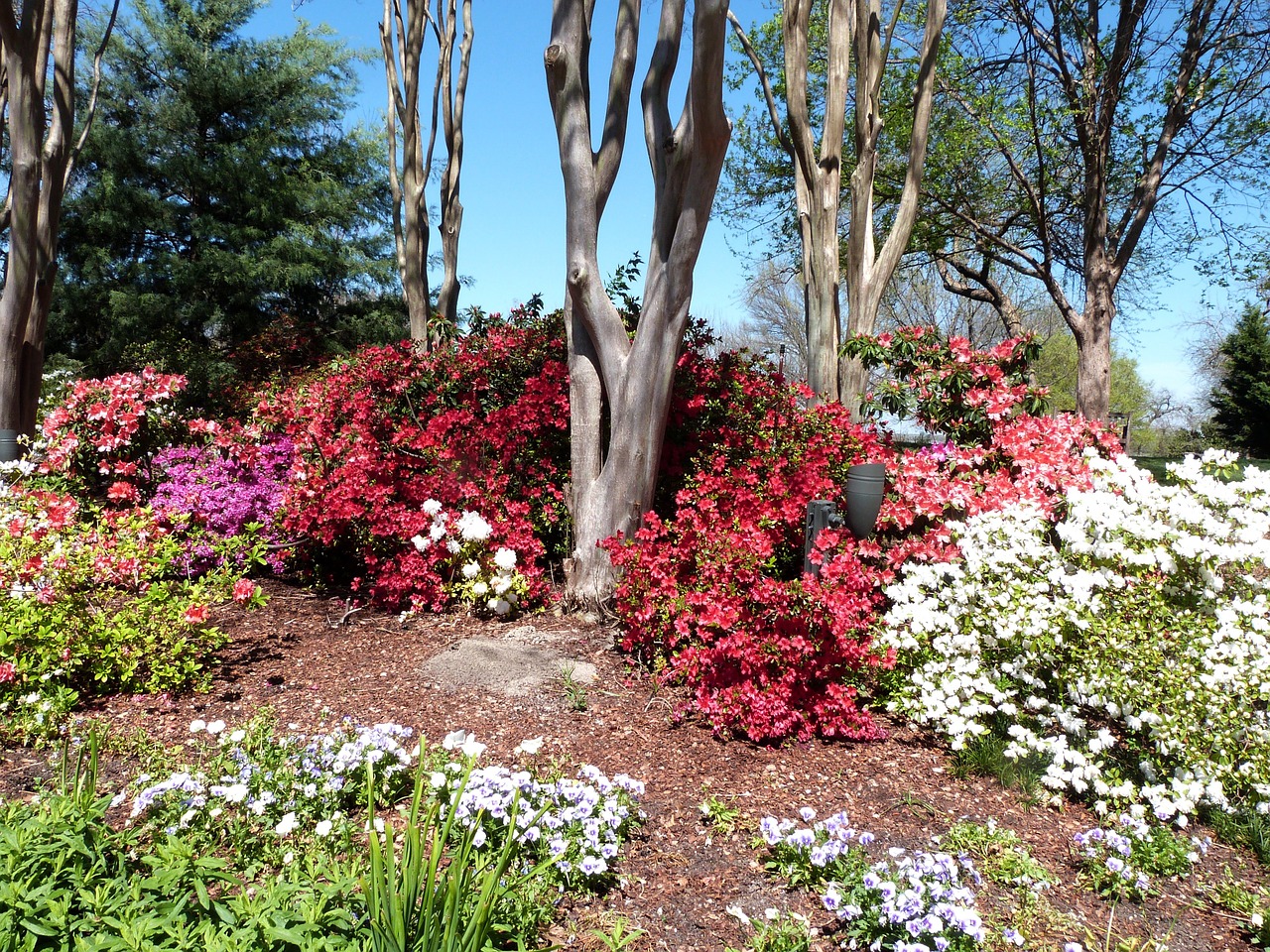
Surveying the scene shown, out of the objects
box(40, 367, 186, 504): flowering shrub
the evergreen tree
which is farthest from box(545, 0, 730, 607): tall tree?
the evergreen tree

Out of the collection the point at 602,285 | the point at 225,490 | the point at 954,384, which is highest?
the point at 602,285

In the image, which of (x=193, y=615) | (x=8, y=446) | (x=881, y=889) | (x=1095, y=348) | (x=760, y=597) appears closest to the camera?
(x=881, y=889)

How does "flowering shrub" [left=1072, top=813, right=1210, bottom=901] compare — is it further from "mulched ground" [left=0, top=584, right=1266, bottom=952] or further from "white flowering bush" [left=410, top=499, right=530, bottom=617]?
"white flowering bush" [left=410, top=499, right=530, bottom=617]

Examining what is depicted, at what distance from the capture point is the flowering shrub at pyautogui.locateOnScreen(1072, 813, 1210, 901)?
241cm

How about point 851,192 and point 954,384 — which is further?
point 851,192

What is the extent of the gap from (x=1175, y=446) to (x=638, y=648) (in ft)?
93.3

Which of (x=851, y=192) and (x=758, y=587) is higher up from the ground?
(x=851, y=192)

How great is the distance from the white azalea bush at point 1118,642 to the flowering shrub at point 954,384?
1.22m

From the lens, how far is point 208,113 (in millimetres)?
13016

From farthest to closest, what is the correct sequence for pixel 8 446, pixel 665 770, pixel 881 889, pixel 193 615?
pixel 8 446
pixel 193 615
pixel 665 770
pixel 881 889

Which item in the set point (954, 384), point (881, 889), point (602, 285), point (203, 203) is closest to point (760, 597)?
point (881, 889)

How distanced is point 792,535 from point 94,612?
12.0 feet

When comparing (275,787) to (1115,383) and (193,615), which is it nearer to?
(193,615)

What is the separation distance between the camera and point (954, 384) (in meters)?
5.20
